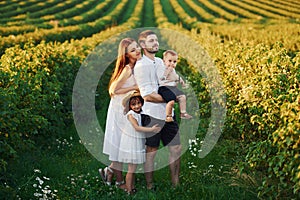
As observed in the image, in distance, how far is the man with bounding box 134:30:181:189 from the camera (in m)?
4.93

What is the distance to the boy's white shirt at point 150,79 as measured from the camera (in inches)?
194

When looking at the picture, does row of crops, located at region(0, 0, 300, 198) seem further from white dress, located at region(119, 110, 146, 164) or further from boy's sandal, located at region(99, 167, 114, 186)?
white dress, located at region(119, 110, 146, 164)

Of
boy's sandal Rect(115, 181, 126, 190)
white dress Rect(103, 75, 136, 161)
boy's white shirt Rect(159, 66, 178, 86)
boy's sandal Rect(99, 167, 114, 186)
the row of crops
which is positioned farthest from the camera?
boy's sandal Rect(99, 167, 114, 186)

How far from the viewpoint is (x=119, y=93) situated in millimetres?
5406

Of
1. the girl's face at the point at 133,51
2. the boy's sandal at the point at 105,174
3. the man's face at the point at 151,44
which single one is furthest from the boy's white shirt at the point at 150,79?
the boy's sandal at the point at 105,174

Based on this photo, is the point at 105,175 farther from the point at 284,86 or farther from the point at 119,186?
the point at 284,86

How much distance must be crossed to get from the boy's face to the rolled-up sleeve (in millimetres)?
215

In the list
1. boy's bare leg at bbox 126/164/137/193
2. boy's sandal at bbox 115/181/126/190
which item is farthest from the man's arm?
boy's sandal at bbox 115/181/126/190

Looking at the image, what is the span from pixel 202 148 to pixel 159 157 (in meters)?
0.80

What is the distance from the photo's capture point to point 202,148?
7062 mm

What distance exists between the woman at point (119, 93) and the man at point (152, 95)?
0.72 feet

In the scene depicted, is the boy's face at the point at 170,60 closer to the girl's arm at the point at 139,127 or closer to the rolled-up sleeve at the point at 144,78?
the rolled-up sleeve at the point at 144,78

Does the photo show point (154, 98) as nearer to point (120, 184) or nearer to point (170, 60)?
point (170, 60)

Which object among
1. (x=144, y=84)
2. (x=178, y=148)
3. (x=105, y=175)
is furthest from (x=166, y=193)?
(x=144, y=84)
